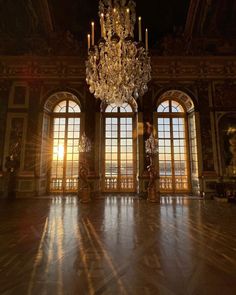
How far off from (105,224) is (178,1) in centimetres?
895

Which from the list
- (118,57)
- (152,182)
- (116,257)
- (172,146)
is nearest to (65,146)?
(152,182)

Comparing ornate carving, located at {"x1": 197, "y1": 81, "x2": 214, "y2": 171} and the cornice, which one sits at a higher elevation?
the cornice

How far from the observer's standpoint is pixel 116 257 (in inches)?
82.6

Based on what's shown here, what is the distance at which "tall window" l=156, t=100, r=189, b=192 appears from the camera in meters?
8.34

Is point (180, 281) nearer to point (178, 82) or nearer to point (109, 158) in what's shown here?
point (109, 158)

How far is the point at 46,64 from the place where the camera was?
834 cm

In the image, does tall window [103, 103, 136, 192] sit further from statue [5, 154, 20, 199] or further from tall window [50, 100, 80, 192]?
statue [5, 154, 20, 199]

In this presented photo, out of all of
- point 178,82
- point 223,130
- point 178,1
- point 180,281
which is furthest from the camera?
point 178,82

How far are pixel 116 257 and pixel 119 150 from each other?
6609mm

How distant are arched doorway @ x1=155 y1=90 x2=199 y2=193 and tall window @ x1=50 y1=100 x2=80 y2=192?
4082 mm

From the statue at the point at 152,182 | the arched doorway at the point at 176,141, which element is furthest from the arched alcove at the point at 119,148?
the statue at the point at 152,182

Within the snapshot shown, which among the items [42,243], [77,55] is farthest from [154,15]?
[42,243]

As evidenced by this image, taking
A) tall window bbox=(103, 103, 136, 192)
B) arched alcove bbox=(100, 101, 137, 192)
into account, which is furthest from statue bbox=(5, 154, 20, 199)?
tall window bbox=(103, 103, 136, 192)

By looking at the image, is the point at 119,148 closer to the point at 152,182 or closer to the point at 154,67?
the point at 152,182
